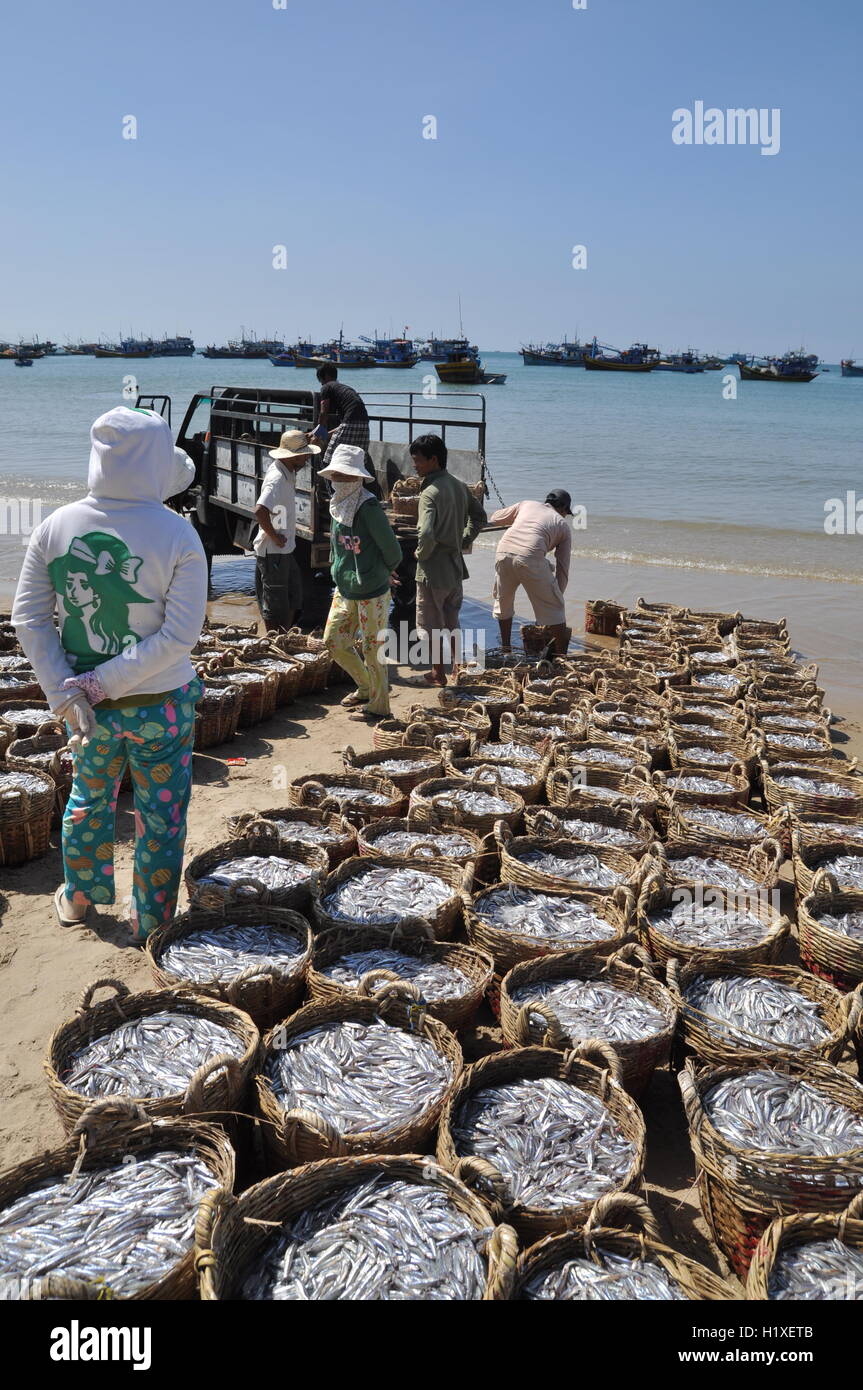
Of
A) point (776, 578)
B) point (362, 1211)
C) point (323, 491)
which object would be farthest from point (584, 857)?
point (776, 578)

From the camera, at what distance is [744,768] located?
6281 mm

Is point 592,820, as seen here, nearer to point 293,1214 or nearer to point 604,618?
point 293,1214

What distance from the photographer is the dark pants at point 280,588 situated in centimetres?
956

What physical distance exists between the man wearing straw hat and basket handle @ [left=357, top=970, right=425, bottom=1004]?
20.7ft

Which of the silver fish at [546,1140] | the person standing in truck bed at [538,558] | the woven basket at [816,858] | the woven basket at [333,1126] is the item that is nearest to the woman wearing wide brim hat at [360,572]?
the person standing in truck bed at [538,558]

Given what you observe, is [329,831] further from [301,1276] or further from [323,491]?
[323,491]

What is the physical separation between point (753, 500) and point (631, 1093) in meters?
24.9

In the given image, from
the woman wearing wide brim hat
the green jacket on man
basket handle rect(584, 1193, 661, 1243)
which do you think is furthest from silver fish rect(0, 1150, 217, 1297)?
the green jacket on man

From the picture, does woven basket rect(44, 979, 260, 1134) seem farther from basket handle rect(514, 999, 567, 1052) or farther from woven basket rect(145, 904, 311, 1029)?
basket handle rect(514, 999, 567, 1052)

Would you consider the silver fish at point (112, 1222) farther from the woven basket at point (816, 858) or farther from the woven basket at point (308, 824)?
the woven basket at point (816, 858)

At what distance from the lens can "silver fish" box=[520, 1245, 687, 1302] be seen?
7.70 ft

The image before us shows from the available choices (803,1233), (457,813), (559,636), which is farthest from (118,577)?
(559,636)

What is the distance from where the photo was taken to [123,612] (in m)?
3.81

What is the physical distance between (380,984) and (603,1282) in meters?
1.36
